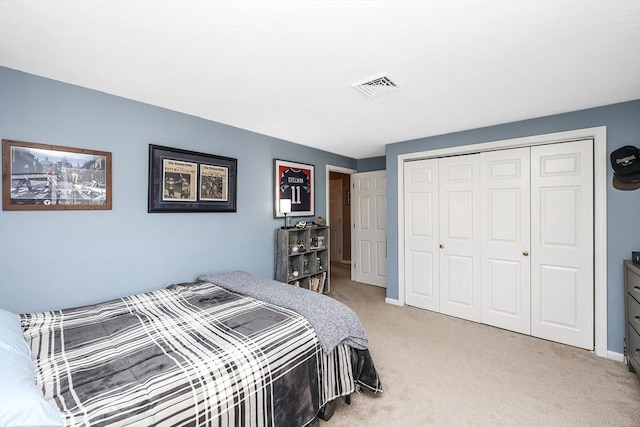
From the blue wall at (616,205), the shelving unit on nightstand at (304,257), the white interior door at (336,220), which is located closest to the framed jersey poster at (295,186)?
the shelving unit on nightstand at (304,257)

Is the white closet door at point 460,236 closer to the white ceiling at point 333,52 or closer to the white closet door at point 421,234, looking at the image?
the white closet door at point 421,234

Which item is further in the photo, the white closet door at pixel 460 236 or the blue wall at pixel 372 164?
the blue wall at pixel 372 164

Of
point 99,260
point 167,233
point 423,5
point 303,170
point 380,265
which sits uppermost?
point 423,5

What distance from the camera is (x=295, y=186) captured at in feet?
12.6

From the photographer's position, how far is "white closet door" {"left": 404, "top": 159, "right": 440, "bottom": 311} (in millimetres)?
3592

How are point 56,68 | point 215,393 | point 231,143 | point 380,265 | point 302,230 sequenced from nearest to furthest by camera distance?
1. point 215,393
2. point 56,68
3. point 231,143
4. point 302,230
5. point 380,265

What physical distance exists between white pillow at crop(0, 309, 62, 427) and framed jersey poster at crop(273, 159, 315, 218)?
8.66ft

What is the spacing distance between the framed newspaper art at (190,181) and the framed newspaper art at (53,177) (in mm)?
362

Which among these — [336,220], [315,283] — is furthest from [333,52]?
[336,220]

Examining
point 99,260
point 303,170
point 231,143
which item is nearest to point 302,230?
point 303,170

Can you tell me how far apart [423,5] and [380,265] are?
12.9 feet

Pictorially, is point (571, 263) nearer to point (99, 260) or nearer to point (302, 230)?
point (302, 230)

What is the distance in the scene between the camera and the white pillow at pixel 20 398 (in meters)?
0.84

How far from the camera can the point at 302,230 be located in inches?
148
